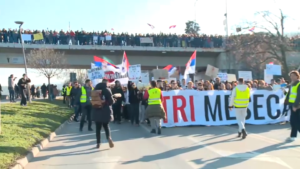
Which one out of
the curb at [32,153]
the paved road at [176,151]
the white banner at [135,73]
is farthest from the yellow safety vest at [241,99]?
the white banner at [135,73]

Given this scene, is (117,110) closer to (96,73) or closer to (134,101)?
(134,101)

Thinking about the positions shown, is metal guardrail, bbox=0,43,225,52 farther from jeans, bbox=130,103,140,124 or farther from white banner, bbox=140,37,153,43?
jeans, bbox=130,103,140,124

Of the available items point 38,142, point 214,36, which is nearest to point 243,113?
point 38,142

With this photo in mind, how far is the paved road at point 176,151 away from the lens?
7242mm

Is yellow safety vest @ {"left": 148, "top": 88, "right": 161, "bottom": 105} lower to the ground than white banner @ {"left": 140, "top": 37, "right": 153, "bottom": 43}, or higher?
lower

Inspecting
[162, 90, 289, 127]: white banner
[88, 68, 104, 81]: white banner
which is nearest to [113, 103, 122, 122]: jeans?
[162, 90, 289, 127]: white banner

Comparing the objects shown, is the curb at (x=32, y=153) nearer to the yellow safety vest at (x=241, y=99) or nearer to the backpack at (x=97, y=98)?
the backpack at (x=97, y=98)

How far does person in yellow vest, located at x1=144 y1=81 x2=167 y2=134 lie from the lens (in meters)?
11.5

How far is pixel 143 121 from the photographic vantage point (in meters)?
15.5

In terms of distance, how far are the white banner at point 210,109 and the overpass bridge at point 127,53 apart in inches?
930

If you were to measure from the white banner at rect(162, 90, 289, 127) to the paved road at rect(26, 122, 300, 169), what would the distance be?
1613mm

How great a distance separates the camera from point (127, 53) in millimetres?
40469

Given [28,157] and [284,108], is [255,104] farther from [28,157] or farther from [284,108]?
[28,157]

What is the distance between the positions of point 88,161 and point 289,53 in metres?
38.0
